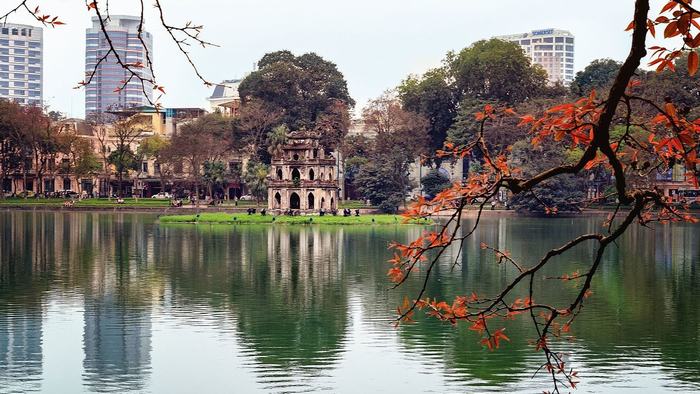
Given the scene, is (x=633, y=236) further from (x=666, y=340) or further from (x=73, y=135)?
(x=73, y=135)

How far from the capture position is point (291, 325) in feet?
83.5

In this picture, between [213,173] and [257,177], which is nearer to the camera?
[257,177]

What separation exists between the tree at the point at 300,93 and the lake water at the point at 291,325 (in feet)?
149

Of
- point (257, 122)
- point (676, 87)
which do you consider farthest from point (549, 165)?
point (257, 122)

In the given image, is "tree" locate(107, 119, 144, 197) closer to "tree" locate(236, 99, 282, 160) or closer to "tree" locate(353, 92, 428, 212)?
"tree" locate(236, 99, 282, 160)

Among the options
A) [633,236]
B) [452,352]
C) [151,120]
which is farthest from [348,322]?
[151,120]

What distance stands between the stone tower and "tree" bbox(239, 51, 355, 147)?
15.4 m

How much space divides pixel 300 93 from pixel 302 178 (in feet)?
74.5

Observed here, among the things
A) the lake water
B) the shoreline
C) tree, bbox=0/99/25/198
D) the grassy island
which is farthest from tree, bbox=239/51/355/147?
the lake water

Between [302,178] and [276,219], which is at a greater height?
[302,178]

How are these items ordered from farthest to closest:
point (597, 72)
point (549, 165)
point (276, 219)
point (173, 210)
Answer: point (597, 72)
point (173, 210)
point (549, 165)
point (276, 219)

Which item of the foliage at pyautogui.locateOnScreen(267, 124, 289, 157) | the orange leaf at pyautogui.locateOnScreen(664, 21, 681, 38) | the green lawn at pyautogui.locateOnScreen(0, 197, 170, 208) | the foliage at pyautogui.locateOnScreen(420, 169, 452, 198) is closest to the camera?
the orange leaf at pyautogui.locateOnScreen(664, 21, 681, 38)

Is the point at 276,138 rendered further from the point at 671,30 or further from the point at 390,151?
the point at 671,30

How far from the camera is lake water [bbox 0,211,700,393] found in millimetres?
19422
